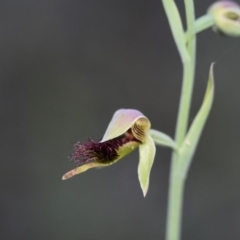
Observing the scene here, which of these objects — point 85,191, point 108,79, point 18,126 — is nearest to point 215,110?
point 108,79

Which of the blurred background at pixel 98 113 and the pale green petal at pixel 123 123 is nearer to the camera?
the pale green petal at pixel 123 123

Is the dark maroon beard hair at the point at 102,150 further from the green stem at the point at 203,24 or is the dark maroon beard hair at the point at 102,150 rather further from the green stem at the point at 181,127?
the green stem at the point at 203,24

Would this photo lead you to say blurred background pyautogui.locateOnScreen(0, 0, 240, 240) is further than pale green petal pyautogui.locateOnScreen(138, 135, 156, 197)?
Yes

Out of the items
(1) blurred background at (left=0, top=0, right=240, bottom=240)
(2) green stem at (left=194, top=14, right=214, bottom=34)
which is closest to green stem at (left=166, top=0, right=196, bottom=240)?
(2) green stem at (left=194, top=14, right=214, bottom=34)

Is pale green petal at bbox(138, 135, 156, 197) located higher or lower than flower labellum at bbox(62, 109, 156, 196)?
lower

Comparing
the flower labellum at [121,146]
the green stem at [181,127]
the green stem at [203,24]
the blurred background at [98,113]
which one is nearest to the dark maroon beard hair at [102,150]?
the flower labellum at [121,146]

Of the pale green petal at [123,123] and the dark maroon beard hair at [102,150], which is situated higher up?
the pale green petal at [123,123]

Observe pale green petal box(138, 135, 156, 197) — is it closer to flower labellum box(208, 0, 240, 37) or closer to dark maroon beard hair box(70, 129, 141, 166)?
dark maroon beard hair box(70, 129, 141, 166)
